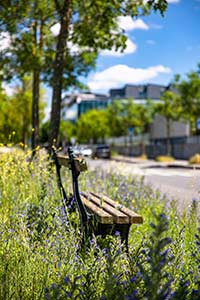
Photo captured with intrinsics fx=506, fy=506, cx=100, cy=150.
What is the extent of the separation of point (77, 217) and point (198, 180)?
195 centimetres

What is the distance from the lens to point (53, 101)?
34.2ft

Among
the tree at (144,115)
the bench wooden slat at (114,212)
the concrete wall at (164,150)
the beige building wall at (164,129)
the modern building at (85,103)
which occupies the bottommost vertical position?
the concrete wall at (164,150)

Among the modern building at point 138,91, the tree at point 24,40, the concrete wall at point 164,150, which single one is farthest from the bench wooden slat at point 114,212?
the modern building at point 138,91

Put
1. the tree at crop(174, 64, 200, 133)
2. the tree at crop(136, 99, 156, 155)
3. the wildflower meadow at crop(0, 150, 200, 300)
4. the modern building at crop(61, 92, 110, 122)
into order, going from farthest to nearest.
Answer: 1. the modern building at crop(61, 92, 110, 122)
2. the tree at crop(136, 99, 156, 155)
3. the tree at crop(174, 64, 200, 133)
4. the wildflower meadow at crop(0, 150, 200, 300)

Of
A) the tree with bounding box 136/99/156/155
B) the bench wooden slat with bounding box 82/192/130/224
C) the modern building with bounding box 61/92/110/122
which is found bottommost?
the bench wooden slat with bounding box 82/192/130/224

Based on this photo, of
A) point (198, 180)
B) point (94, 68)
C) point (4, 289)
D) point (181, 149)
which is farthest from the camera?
point (181, 149)

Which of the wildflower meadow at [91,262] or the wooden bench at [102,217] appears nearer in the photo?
the wildflower meadow at [91,262]

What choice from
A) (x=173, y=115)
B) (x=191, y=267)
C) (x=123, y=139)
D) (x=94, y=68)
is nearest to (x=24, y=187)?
(x=191, y=267)

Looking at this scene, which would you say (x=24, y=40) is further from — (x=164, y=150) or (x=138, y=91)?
(x=138, y=91)

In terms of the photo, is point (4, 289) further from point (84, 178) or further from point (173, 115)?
point (173, 115)

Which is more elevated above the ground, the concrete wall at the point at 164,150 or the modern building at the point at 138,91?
the modern building at the point at 138,91

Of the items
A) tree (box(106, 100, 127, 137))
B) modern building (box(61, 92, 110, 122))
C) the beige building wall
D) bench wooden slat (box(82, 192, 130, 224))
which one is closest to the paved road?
bench wooden slat (box(82, 192, 130, 224))

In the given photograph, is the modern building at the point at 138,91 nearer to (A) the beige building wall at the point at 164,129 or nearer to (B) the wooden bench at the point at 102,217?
(A) the beige building wall at the point at 164,129

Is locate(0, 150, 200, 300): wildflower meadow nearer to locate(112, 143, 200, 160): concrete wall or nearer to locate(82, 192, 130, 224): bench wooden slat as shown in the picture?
locate(82, 192, 130, 224): bench wooden slat
